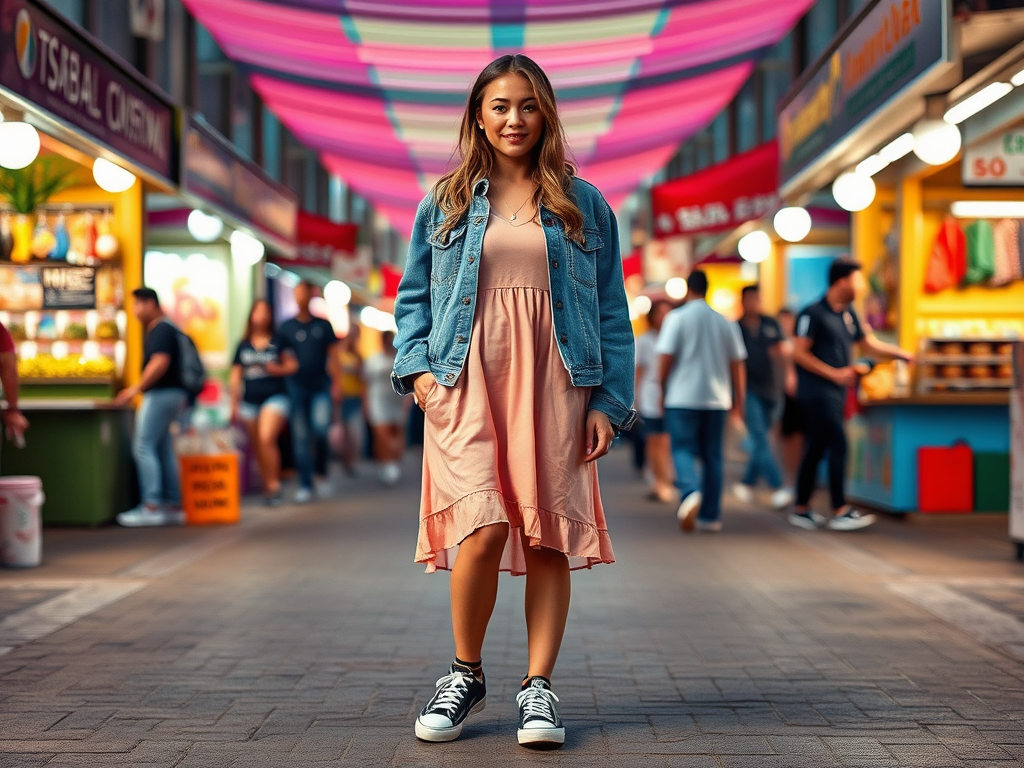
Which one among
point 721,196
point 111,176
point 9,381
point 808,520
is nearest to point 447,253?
point 9,381

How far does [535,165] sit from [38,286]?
298 inches

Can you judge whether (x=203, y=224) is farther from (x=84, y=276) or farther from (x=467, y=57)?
(x=467, y=57)

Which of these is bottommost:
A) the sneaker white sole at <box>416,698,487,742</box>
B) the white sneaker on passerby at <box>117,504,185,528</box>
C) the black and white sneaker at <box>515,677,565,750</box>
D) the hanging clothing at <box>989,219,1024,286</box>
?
the white sneaker on passerby at <box>117,504,185,528</box>

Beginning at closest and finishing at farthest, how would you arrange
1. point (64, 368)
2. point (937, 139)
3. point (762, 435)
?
point (937, 139) < point (64, 368) < point (762, 435)

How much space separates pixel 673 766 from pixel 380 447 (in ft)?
36.4

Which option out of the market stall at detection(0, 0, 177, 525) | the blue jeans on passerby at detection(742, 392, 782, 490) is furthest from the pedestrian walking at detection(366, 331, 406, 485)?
the blue jeans on passerby at detection(742, 392, 782, 490)

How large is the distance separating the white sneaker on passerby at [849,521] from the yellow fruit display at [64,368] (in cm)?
550

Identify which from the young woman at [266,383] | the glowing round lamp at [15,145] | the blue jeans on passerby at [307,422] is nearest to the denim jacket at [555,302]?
the glowing round lamp at [15,145]

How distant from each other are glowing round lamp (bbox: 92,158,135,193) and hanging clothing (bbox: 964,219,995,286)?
6.66m

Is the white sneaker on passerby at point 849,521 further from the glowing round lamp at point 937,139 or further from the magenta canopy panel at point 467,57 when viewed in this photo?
the magenta canopy panel at point 467,57

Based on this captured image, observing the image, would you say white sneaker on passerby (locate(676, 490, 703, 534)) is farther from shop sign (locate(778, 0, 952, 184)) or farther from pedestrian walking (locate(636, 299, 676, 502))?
shop sign (locate(778, 0, 952, 184))

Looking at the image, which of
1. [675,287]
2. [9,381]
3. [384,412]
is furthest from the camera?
[675,287]

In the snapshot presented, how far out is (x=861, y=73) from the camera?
9.20 meters

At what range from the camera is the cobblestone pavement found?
3686mm
